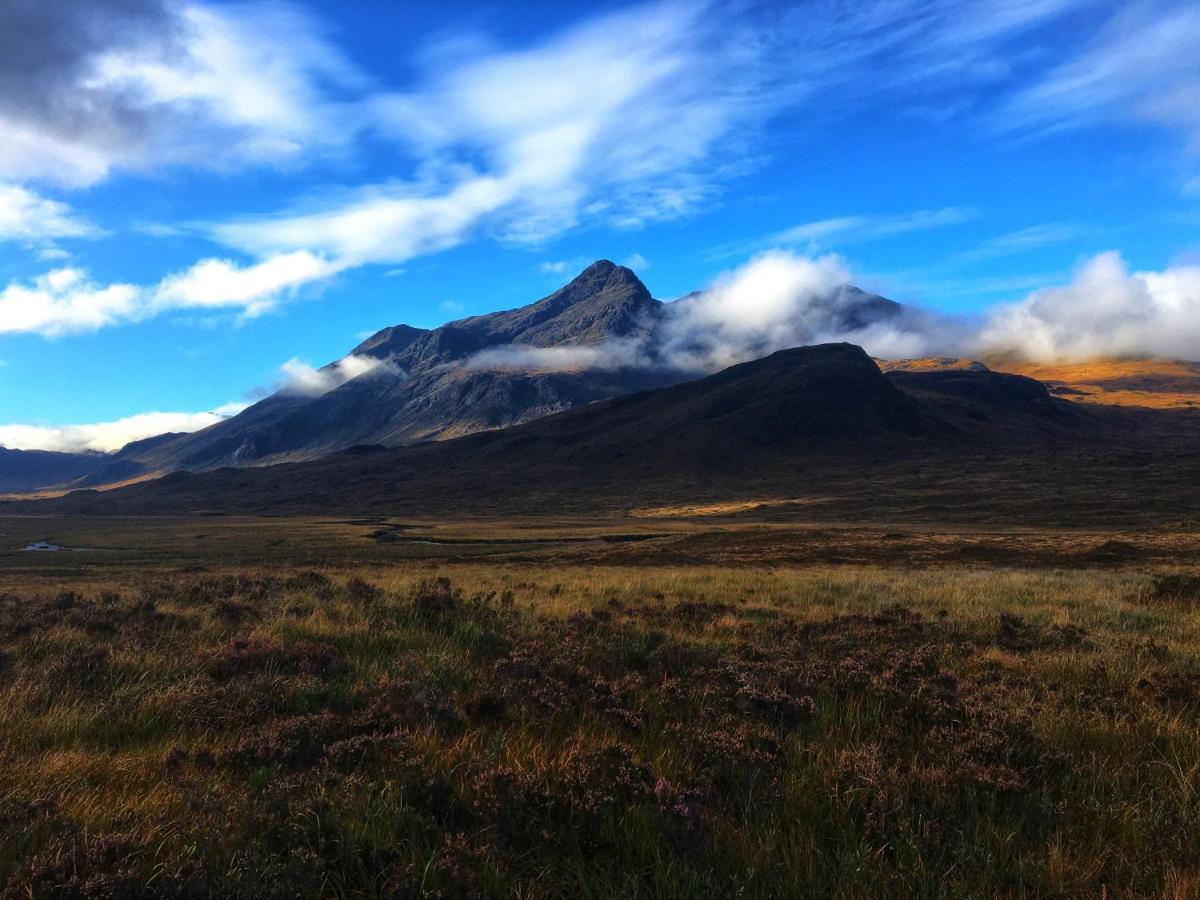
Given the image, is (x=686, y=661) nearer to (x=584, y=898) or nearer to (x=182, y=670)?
(x=584, y=898)

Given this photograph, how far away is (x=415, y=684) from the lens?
243 inches

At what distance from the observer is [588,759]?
14.9 feet

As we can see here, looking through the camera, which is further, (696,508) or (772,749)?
(696,508)

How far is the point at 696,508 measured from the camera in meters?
120

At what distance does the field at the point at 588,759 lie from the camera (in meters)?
3.51

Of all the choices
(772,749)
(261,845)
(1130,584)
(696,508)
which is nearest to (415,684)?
(261,845)

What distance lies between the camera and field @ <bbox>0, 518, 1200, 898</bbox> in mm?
3506

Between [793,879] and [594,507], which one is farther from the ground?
[793,879]

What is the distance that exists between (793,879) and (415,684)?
3.82 meters

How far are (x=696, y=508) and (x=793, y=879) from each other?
117682mm

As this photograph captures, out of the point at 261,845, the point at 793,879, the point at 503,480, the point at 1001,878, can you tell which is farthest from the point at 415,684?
the point at 503,480

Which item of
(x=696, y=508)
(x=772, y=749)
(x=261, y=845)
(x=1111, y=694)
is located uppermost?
(x=261, y=845)

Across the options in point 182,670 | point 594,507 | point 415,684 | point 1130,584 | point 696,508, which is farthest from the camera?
point 594,507

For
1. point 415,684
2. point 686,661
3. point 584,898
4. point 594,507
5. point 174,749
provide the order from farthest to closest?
point 594,507 → point 686,661 → point 415,684 → point 174,749 → point 584,898
